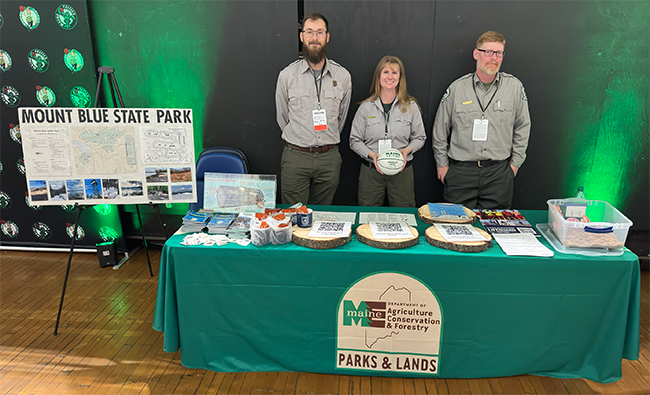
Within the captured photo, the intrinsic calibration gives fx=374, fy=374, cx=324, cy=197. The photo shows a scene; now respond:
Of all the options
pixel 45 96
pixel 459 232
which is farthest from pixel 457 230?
pixel 45 96

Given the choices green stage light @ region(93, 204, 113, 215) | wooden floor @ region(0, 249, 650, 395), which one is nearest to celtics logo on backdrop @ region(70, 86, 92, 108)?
green stage light @ region(93, 204, 113, 215)

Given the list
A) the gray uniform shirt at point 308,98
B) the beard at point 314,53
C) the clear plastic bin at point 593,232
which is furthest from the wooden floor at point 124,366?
the beard at point 314,53

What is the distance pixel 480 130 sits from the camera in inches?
113

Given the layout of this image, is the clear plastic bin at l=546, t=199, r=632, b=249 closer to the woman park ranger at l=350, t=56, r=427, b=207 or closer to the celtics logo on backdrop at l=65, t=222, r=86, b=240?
the woman park ranger at l=350, t=56, r=427, b=207

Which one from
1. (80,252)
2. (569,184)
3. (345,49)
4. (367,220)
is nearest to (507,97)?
(569,184)

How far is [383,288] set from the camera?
1891mm

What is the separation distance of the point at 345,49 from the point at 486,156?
146 centimetres

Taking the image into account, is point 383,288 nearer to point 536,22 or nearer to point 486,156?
point 486,156

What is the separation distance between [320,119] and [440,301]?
1673 millimetres

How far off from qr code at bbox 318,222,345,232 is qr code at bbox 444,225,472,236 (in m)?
0.57

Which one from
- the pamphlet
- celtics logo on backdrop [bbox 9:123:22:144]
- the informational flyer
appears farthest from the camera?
celtics logo on backdrop [bbox 9:123:22:144]

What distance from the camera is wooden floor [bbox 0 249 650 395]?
78.8 inches

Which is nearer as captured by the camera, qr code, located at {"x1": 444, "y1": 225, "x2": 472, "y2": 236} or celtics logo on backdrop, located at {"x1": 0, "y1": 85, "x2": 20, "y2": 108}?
qr code, located at {"x1": 444, "y1": 225, "x2": 472, "y2": 236}

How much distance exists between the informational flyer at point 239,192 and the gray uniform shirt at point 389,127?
1.04 meters
